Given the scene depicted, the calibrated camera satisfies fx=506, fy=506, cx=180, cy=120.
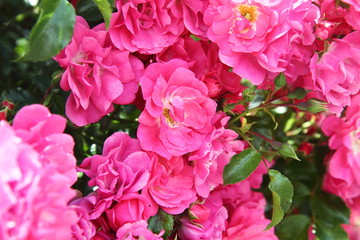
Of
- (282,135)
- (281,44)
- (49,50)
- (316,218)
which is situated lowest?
(316,218)

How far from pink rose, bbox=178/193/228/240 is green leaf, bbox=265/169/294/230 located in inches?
2.6

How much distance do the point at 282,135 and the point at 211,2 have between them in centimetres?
30

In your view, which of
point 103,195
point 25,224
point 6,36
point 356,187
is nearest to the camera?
point 25,224

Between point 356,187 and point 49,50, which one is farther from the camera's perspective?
point 356,187

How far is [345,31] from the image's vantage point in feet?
2.20

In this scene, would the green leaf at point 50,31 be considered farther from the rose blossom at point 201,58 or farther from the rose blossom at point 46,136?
the rose blossom at point 201,58

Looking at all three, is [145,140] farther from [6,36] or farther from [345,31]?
[6,36]

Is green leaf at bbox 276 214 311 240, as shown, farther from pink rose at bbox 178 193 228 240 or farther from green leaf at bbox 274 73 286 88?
green leaf at bbox 274 73 286 88

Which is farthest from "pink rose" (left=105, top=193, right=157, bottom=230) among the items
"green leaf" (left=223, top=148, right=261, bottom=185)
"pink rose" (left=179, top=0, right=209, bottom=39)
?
"pink rose" (left=179, top=0, right=209, bottom=39)

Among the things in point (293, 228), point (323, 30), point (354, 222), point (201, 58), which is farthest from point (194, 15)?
point (354, 222)

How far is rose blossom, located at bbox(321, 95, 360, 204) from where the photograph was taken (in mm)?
727

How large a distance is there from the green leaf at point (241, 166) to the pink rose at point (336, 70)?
0.12 metres

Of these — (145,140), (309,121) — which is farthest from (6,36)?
(309,121)

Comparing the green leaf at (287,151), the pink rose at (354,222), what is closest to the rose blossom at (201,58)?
the green leaf at (287,151)
